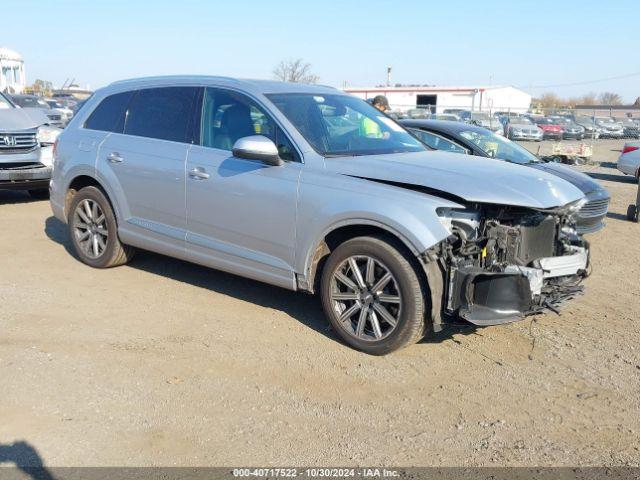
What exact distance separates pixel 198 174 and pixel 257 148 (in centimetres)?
84

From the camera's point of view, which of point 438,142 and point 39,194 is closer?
point 438,142

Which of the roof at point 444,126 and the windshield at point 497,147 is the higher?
Result: the roof at point 444,126

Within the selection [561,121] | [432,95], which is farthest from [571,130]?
[432,95]

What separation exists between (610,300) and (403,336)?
2666 mm

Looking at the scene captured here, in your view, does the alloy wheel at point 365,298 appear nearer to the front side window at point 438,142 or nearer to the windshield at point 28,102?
the front side window at point 438,142

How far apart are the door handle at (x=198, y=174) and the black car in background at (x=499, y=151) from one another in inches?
136

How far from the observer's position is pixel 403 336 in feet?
14.3

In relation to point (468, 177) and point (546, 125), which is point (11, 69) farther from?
point (468, 177)

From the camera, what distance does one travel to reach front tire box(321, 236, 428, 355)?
429 cm

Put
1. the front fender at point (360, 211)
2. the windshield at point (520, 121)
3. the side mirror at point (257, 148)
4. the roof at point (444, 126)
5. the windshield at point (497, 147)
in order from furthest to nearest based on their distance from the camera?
the windshield at point (520, 121)
the roof at point (444, 126)
the windshield at point (497, 147)
the side mirror at point (257, 148)
the front fender at point (360, 211)

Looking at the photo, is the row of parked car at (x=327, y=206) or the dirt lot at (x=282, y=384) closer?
the dirt lot at (x=282, y=384)

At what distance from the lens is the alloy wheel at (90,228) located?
637cm

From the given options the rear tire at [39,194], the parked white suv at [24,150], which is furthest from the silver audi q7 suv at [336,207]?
the rear tire at [39,194]

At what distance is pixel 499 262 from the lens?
434 cm
